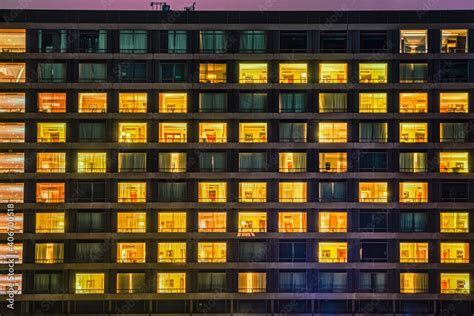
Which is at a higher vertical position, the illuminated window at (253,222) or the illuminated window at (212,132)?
the illuminated window at (212,132)

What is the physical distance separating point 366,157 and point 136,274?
2681 centimetres

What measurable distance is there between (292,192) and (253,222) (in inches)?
202

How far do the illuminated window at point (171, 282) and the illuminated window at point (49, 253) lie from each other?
10378 millimetres

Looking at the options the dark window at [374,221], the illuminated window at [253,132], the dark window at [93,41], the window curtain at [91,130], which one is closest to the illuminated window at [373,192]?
the dark window at [374,221]

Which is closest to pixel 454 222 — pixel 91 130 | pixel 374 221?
pixel 374 221

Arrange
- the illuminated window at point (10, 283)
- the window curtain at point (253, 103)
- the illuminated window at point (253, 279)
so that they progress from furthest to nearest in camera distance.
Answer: the window curtain at point (253, 103) < the illuminated window at point (253, 279) < the illuminated window at point (10, 283)

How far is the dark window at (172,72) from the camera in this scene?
282ft

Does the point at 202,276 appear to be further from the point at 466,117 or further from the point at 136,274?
the point at 466,117

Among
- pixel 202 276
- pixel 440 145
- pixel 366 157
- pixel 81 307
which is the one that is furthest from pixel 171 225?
pixel 440 145

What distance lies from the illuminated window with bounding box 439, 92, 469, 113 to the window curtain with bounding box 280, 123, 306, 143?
14.6m

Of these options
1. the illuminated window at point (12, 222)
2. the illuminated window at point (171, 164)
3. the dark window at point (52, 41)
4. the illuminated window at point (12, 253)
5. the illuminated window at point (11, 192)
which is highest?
the dark window at point (52, 41)

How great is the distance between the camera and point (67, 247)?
85.1 metres

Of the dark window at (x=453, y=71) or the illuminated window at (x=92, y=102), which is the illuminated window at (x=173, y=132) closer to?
the illuminated window at (x=92, y=102)

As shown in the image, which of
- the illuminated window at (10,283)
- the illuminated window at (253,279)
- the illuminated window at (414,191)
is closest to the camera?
the illuminated window at (10,283)
